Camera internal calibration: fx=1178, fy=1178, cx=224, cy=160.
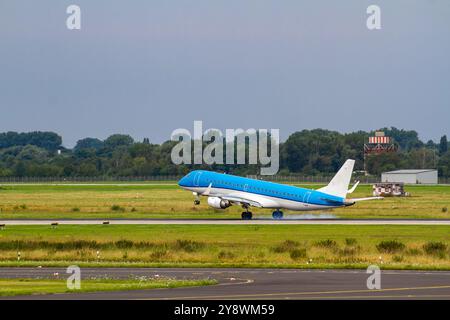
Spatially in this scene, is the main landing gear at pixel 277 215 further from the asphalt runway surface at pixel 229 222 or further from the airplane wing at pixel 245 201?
the asphalt runway surface at pixel 229 222

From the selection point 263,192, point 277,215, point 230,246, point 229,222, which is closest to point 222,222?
point 229,222

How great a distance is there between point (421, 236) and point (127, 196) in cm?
7872

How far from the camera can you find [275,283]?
4862 centimetres

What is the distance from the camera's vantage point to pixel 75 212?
108 metres

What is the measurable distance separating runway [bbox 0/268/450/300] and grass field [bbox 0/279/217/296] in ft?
3.94

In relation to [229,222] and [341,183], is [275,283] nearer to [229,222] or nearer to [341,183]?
[229,222]

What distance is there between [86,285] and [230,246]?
76.2ft

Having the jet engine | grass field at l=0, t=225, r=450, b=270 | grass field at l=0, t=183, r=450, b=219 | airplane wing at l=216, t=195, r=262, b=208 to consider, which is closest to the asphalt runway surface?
airplane wing at l=216, t=195, r=262, b=208

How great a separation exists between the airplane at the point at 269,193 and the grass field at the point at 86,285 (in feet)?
153

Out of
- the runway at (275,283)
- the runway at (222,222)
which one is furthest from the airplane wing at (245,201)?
the runway at (275,283)

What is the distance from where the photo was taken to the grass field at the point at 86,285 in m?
45.3

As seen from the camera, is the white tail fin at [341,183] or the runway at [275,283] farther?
the white tail fin at [341,183]
